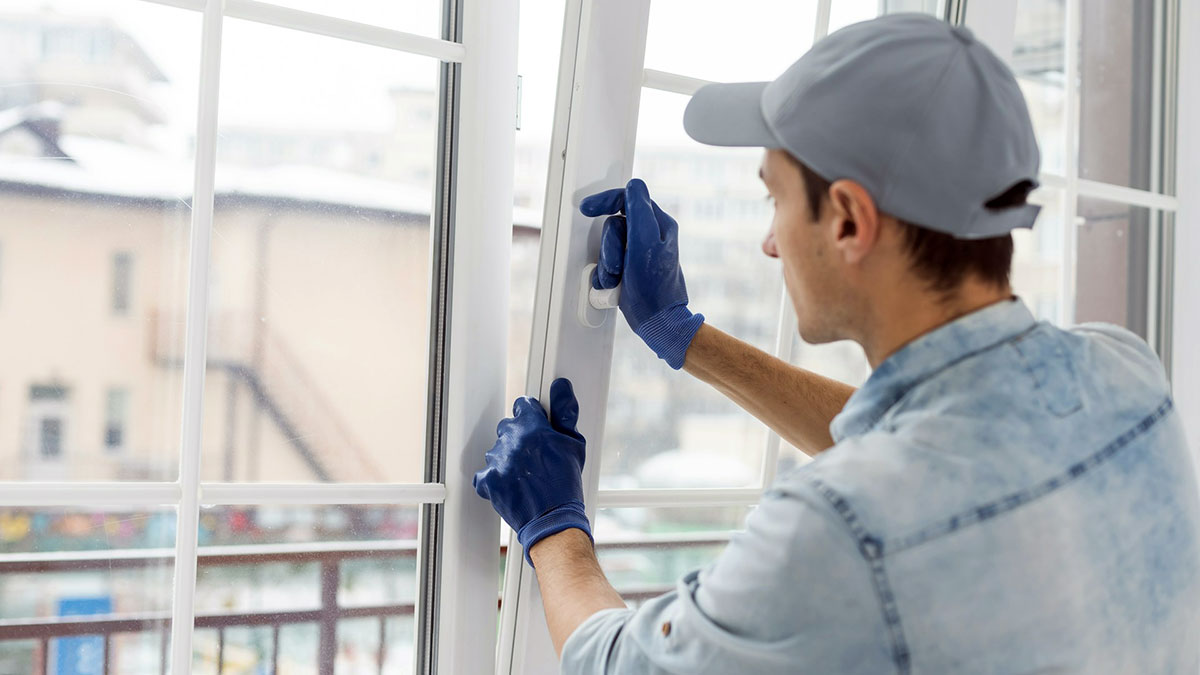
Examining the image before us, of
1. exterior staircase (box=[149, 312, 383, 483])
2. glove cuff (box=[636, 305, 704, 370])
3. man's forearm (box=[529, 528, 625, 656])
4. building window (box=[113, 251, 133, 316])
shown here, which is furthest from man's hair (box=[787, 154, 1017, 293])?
building window (box=[113, 251, 133, 316])

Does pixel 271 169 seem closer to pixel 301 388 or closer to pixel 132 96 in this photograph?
pixel 132 96

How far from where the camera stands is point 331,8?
132 cm

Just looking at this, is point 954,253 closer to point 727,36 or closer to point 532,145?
point 727,36

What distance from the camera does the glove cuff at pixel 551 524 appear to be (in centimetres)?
128

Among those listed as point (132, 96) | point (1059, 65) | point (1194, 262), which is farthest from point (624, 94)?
point (1194, 262)

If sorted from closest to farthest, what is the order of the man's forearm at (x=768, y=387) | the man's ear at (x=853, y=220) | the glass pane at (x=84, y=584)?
the man's ear at (x=853, y=220) < the glass pane at (x=84, y=584) < the man's forearm at (x=768, y=387)

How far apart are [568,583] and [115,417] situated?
2.00ft

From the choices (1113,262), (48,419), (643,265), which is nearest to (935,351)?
(643,265)

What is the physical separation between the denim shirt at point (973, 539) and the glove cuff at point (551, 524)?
0.29 metres

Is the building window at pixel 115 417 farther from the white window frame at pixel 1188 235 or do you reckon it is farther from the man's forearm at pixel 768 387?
the white window frame at pixel 1188 235

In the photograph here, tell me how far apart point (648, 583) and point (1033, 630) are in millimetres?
911

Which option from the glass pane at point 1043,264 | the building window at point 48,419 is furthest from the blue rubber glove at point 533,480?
the glass pane at point 1043,264

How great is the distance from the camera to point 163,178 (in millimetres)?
1238

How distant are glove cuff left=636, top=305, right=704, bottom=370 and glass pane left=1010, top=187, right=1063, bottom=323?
100cm
